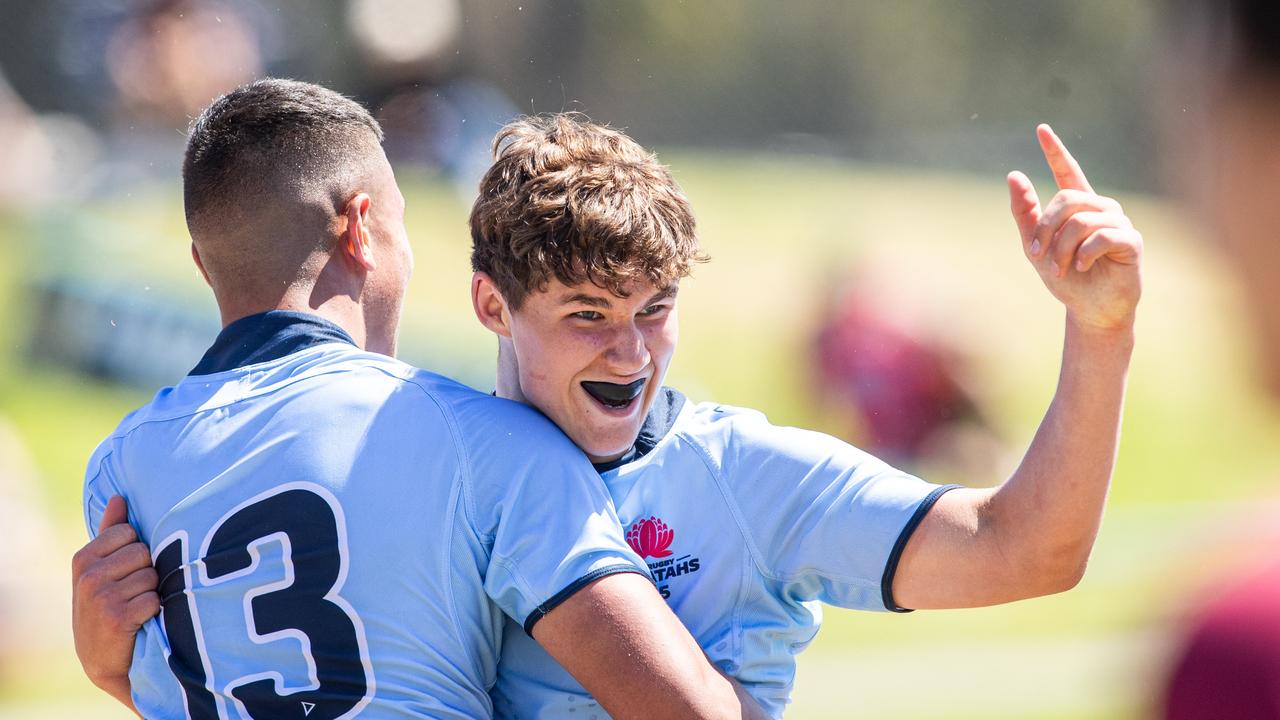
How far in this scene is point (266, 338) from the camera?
2.20 metres

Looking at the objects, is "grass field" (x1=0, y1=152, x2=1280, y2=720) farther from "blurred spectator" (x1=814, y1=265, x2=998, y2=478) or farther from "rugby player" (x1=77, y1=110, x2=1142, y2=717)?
"rugby player" (x1=77, y1=110, x2=1142, y2=717)

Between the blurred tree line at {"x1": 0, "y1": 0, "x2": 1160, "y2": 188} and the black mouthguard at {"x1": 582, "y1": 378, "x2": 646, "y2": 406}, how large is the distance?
7.99 m

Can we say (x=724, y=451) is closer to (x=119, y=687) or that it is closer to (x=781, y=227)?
(x=119, y=687)

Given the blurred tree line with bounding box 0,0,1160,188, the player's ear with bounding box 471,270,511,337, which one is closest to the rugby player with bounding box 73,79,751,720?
the player's ear with bounding box 471,270,511,337

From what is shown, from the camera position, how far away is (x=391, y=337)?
8.23ft

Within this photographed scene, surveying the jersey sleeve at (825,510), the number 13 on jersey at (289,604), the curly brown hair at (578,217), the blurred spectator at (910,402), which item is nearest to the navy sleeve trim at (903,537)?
the jersey sleeve at (825,510)

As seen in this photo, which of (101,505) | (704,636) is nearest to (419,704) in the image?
(704,636)

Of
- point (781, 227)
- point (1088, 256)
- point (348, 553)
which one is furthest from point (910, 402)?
point (348, 553)

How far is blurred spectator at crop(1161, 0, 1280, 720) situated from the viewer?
1.03 m

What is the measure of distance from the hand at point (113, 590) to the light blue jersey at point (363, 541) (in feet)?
0.17

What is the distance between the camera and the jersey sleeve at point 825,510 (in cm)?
205

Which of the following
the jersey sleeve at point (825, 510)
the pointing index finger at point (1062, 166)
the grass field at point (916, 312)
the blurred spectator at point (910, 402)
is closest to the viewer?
the pointing index finger at point (1062, 166)

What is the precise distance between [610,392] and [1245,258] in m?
1.27

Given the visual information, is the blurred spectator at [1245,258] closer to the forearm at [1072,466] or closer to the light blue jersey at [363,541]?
the forearm at [1072,466]
